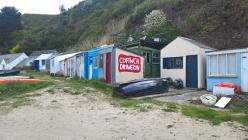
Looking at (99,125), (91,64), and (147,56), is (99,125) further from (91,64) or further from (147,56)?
(147,56)

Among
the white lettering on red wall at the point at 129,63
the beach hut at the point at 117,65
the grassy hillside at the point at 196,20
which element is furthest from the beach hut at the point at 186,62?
the grassy hillside at the point at 196,20

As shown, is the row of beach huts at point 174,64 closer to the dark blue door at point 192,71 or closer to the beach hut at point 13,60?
the dark blue door at point 192,71

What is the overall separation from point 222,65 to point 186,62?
12.5ft

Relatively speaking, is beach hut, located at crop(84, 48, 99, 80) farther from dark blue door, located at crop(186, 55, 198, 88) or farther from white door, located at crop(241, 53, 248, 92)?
white door, located at crop(241, 53, 248, 92)

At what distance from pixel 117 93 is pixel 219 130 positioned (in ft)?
29.0

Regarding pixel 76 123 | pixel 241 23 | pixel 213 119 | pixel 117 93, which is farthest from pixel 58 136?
pixel 241 23

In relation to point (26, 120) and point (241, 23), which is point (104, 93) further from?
point (241, 23)

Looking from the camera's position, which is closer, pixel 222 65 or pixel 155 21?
pixel 222 65

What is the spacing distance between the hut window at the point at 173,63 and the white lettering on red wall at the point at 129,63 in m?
2.35

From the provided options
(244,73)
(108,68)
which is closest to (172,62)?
(108,68)

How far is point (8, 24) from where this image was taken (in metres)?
99.4

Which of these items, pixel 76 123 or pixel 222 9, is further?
pixel 222 9

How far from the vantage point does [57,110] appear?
18.4m

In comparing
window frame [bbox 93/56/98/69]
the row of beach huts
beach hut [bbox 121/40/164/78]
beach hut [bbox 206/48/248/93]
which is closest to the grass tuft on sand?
the row of beach huts
